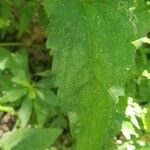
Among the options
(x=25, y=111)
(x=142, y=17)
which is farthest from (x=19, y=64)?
(x=142, y=17)

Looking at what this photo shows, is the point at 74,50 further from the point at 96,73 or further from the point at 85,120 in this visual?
the point at 85,120

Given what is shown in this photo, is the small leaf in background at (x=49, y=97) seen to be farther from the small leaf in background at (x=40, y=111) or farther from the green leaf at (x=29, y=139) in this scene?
the green leaf at (x=29, y=139)

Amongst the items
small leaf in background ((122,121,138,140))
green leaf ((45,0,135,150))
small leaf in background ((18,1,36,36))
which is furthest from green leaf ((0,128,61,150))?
small leaf in background ((18,1,36,36))

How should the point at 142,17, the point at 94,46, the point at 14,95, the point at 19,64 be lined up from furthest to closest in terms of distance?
1. the point at 19,64
2. the point at 14,95
3. the point at 142,17
4. the point at 94,46

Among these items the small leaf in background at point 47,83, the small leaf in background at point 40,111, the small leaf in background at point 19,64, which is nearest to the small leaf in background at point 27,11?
the small leaf in background at point 19,64

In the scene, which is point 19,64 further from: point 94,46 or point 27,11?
point 94,46

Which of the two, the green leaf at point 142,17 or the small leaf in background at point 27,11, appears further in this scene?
the small leaf in background at point 27,11
